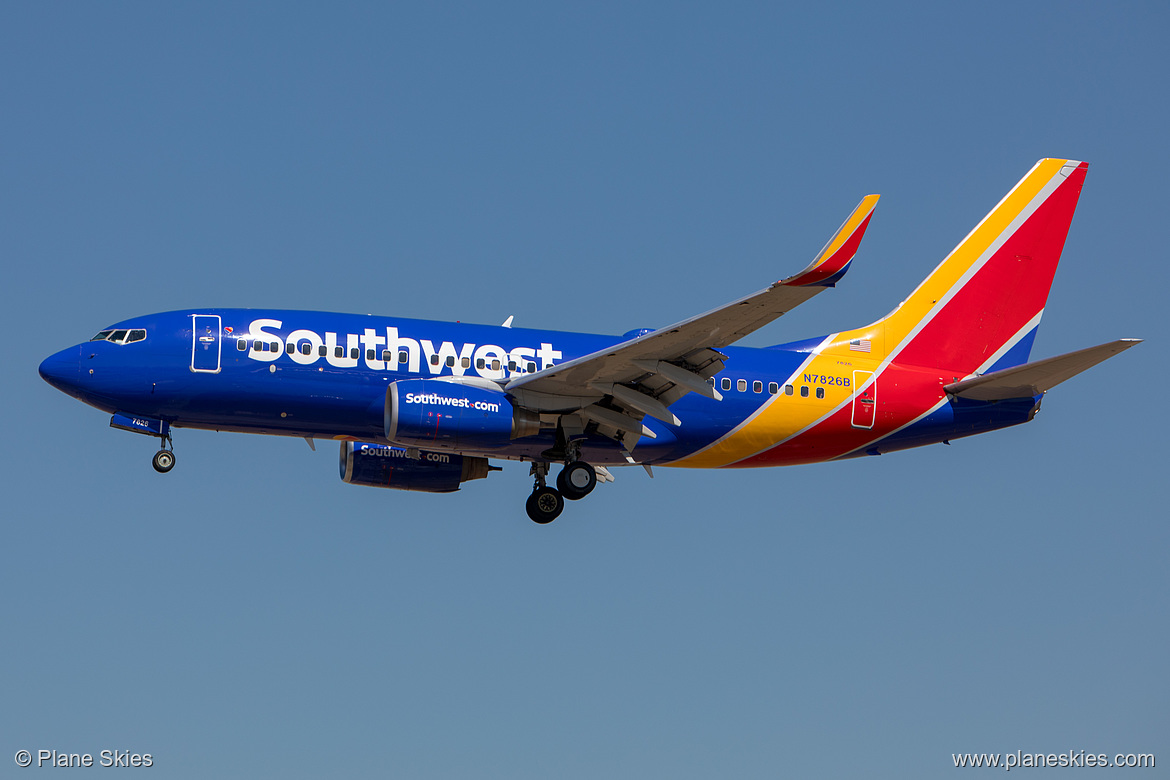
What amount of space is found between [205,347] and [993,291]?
21.3m

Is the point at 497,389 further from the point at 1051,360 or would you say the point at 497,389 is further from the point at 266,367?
the point at 1051,360

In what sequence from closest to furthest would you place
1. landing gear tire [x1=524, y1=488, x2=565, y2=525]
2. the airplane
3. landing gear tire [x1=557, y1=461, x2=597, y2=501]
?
the airplane → landing gear tire [x1=557, y1=461, x2=597, y2=501] → landing gear tire [x1=524, y1=488, x2=565, y2=525]

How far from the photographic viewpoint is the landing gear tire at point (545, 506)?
36.4 m

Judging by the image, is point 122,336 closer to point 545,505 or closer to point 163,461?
point 163,461

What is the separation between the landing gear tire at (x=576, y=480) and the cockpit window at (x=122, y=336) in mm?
10708

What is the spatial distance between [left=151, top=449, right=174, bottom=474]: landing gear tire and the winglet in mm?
15705

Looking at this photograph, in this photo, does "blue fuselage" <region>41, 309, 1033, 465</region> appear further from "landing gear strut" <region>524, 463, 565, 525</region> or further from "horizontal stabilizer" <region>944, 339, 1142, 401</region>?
"horizontal stabilizer" <region>944, 339, 1142, 401</region>

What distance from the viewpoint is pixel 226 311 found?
3409 centimetres

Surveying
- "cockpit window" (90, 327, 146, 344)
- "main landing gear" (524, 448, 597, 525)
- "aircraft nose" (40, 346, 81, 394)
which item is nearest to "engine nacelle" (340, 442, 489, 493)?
"main landing gear" (524, 448, 597, 525)

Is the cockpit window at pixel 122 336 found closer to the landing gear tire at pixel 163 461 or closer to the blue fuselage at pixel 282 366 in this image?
the blue fuselage at pixel 282 366

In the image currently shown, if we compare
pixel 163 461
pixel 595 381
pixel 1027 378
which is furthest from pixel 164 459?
pixel 1027 378

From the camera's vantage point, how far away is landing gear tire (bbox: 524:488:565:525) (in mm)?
36438

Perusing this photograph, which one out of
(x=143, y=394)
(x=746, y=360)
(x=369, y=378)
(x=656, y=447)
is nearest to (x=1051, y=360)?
(x=746, y=360)

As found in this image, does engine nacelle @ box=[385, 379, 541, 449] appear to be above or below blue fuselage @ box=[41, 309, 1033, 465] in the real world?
below
